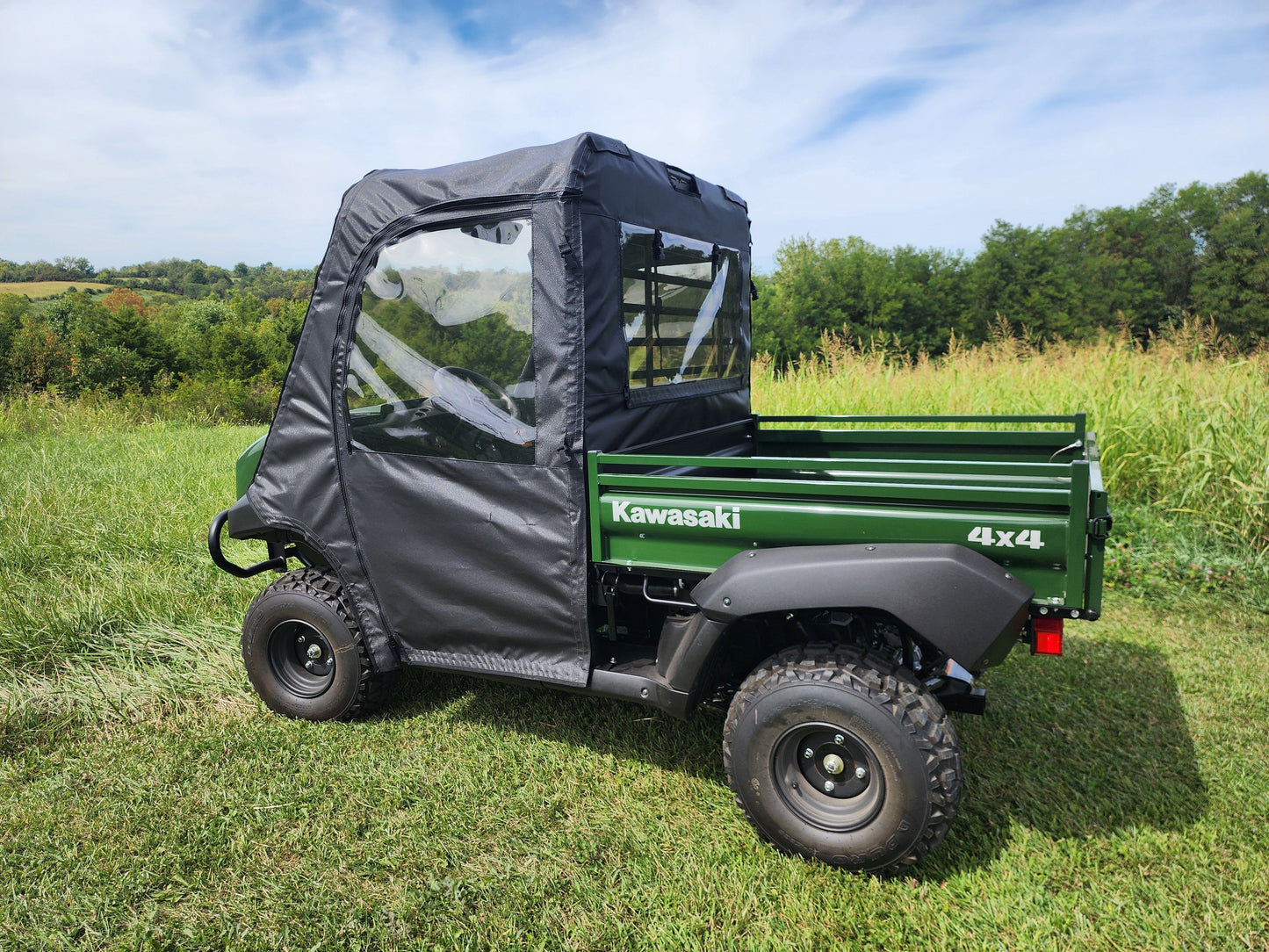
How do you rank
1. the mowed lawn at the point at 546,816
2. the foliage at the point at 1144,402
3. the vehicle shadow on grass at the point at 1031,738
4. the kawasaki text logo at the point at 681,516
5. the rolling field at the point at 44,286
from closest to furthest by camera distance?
the mowed lawn at the point at 546,816 → the kawasaki text logo at the point at 681,516 → the vehicle shadow on grass at the point at 1031,738 → the foliage at the point at 1144,402 → the rolling field at the point at 44,286

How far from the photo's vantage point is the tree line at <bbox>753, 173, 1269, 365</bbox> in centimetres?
2819

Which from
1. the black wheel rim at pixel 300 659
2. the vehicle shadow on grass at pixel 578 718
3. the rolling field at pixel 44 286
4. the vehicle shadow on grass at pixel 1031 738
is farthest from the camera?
the rolling field at pixel 44 286

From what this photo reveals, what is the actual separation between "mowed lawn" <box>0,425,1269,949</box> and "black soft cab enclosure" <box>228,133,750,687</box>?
1.72ft

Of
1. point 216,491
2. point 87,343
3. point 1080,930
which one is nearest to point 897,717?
point 1080,930

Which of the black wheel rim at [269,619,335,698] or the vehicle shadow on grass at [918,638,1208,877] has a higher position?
the black wheel rim at [269,619,335,698]

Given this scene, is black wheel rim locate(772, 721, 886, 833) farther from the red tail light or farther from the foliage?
the foliage

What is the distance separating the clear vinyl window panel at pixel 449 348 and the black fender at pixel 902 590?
3.10ft

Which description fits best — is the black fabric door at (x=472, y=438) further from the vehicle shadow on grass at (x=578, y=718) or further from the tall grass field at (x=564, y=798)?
the tall grass field at (x=564, y=798)

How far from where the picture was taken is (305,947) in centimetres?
240

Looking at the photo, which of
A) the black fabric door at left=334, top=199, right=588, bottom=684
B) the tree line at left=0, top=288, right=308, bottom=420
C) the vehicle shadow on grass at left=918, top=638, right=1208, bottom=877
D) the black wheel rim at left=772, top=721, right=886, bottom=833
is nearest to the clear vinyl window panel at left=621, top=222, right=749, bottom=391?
the black fabric door at left=334, top=199, right=588, bottom=684

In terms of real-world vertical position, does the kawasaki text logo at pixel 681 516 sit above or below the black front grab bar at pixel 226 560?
above

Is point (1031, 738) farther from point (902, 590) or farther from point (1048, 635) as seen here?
point (902, 590)

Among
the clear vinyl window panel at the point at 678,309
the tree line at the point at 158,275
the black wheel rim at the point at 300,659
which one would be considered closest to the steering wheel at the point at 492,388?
the clear vinyl window panel at the point at 678,309

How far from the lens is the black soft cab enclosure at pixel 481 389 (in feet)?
9.66
